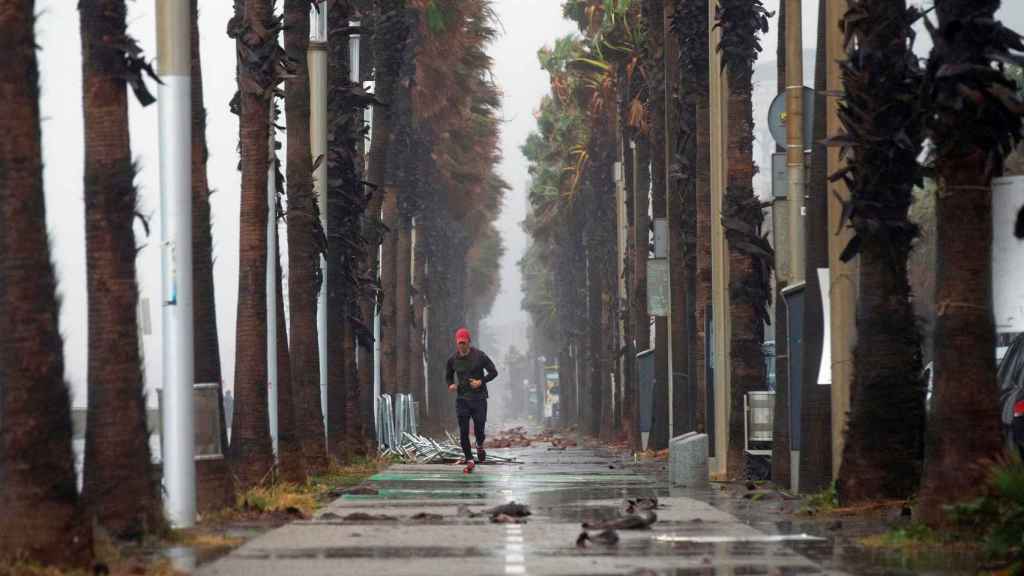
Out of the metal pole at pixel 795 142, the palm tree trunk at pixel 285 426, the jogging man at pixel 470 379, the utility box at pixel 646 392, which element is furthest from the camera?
the utility box at pixel 646 392

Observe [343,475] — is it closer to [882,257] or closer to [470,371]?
[470,371]

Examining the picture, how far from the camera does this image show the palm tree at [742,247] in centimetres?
2647

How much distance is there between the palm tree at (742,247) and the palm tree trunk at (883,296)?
27.9 ft

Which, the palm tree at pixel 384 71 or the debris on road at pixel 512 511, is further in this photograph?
the palm tree at pixel 384 71

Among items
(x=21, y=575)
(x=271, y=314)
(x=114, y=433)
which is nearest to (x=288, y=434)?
(x=271, y=314)

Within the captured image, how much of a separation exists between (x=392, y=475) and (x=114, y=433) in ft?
43.1

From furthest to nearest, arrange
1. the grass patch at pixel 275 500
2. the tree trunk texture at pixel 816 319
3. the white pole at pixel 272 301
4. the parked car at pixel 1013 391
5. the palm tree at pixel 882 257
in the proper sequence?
the white pole at pixel 272 301
the tree trunk texture at pixel 816 319
the parked car at pixel 1013 391
the grass patch at pixel 275 500
the palm tree at pixel 882 257

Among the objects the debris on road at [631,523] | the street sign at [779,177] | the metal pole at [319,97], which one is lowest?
the debris on road at [631,523]

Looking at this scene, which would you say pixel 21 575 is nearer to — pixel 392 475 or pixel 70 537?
pixel 70 537

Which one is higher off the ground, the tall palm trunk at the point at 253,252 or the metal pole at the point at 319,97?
the metal pole at the point at 319,97

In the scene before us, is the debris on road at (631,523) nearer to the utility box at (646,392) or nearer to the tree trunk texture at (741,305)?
the tree trunk texture at (741,305)

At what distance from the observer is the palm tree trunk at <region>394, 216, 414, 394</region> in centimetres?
5697

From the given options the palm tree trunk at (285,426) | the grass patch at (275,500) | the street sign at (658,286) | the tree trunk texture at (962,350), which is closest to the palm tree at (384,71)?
the street sign at (658,286)

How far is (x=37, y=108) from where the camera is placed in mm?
12227
